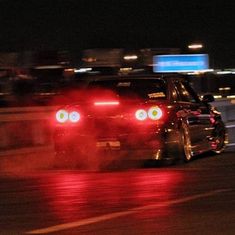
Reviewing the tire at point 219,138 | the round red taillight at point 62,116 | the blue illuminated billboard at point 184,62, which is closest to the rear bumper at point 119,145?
the round red taillight at point 62,116

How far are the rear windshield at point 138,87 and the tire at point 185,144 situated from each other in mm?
661

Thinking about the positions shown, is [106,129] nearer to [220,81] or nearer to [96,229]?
[96,229]

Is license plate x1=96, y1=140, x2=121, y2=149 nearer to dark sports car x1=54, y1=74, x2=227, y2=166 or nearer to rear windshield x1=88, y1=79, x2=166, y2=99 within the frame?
dark sports car x1=54, y1=74, x2=227, y2=166

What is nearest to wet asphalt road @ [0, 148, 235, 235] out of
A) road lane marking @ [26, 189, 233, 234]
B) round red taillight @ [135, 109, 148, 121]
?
road lane marking @ [26, 189, 233, 234]

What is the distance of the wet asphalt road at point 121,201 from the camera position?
7.28 meters

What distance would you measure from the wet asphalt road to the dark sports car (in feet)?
1.28

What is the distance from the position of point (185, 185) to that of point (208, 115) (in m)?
4.35

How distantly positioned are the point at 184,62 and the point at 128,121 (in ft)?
171

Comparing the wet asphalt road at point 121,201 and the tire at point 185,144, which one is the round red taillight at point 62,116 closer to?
the wet asphalt road at point 121,201

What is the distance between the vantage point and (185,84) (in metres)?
13.8

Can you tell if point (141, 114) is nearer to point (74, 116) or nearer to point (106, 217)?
point (74, 116)

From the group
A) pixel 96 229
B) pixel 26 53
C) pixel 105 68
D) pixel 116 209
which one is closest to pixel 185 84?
pixel 116 209

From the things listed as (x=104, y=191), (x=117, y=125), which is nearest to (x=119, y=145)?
(x=117, y=125)

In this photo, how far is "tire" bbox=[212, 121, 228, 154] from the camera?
1442 centimetres
